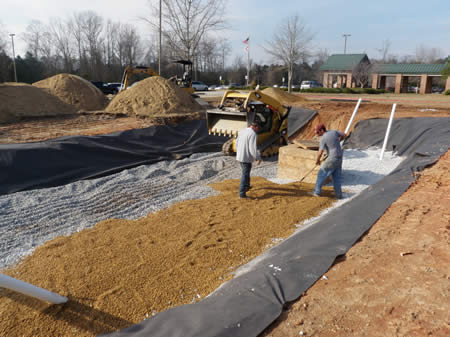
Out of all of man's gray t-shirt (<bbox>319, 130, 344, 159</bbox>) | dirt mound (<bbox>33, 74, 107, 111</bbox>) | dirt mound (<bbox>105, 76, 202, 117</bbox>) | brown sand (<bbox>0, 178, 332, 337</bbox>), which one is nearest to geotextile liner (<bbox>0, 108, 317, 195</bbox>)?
brown sand (<bbox>0, 178, 332, 337</bbox>)

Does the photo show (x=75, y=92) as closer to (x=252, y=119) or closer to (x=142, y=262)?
(x=252, y=119)

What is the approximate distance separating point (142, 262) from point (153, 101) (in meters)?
13.8

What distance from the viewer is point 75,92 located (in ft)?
65.2

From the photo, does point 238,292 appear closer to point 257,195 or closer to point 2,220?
point 257,195

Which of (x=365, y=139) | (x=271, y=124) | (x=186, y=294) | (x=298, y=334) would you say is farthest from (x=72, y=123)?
(x=298, y=334)

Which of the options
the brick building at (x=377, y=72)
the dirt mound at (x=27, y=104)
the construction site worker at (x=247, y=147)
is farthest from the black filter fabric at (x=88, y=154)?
the brick building at (x=377, y=72)

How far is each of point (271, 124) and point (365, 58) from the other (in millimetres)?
43349

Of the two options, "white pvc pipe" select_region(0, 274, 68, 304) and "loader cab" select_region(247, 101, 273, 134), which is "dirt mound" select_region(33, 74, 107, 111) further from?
"white pvc pipe" select_region(0, 274, 68, 304)

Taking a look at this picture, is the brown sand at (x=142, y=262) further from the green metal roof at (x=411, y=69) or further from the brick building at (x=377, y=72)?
the green metal roof at (x=411, y=69)

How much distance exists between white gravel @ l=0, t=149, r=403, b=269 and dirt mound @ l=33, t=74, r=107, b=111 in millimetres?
11575

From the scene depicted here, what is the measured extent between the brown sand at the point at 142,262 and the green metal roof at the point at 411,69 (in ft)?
129

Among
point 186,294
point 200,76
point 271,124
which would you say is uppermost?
point 200,76

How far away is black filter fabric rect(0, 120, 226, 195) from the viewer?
8.02 meters

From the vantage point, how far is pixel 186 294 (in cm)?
395
